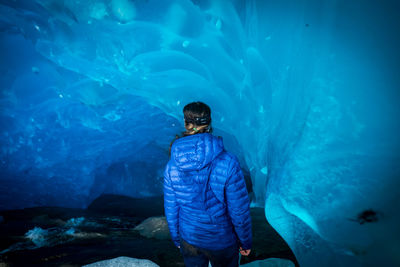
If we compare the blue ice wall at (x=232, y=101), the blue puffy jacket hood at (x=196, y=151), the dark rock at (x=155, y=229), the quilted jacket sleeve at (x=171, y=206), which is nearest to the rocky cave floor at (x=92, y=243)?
the dark rock at (x=155, y=229)

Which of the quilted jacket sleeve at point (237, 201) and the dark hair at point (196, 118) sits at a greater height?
the dark hair at point (196, 118)

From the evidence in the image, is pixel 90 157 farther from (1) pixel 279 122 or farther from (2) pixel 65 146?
(1) pixel 279 122

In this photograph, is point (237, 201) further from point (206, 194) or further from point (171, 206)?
point (171, 206)

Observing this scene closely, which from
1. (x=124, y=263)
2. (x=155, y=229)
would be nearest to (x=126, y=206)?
(x=155, y=229)

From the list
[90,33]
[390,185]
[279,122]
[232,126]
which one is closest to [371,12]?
[390,185]

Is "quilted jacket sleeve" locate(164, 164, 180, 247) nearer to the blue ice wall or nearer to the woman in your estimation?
the woman

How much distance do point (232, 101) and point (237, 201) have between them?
434 centimetres

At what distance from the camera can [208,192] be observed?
145 cm

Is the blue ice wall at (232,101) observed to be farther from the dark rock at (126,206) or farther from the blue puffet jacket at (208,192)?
the blue puffet jacket at (208,192)

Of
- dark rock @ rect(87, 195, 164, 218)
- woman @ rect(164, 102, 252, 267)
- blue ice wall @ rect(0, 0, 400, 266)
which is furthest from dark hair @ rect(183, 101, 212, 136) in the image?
dark rock @ rect(87, 195, 164, 218)

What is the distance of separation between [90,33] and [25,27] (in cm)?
176

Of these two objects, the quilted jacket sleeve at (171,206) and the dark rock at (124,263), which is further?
the dark rock at (124,263)

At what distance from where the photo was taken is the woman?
139cm

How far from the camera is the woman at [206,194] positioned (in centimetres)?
139
